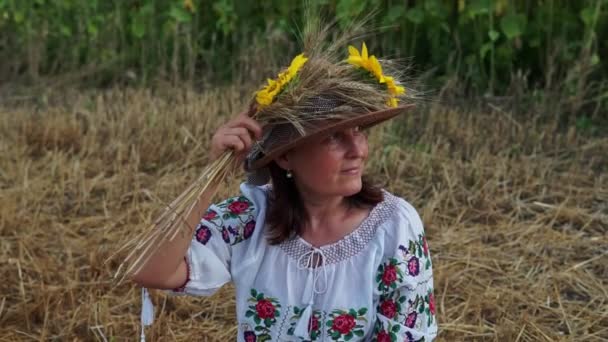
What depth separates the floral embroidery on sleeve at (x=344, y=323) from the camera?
221 cm

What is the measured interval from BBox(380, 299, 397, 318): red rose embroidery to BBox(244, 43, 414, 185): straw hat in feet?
1.38

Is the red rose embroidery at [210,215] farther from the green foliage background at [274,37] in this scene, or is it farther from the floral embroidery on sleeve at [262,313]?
the green foliage background at [274,37]

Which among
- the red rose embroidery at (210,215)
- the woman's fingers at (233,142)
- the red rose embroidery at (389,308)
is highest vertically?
the woman's fingers at (233,142)

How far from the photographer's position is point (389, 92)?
7.22ft

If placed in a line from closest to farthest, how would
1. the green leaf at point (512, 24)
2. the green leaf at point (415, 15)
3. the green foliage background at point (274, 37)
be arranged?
1. the green leaf at point (512, 24)
2. the green foliage background at point (274, 37)
3. the green leaf at point (415, 15)

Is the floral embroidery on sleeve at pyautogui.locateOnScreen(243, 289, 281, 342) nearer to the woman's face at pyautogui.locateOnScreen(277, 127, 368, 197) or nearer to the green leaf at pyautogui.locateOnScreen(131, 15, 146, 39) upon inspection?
the woman's face at pyautogui.locateOnScreen(277, 127, 368, 197)

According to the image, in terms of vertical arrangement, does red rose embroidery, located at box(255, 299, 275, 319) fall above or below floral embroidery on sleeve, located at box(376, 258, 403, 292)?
below

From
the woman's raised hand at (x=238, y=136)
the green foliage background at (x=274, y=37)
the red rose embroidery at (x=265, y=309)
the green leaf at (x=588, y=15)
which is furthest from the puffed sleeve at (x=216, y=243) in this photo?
the green leaf at (x=588, y=15)

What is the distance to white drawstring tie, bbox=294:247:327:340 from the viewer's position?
2.22 meters

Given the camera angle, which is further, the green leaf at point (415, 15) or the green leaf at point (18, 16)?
the green leaf at point (18, 16)

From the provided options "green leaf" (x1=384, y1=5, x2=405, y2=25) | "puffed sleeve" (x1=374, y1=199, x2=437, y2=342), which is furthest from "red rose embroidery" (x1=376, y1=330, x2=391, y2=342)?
"green leaf" (x1=384, y1=5, x2=405, y2=25)

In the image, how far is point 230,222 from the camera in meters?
2.31

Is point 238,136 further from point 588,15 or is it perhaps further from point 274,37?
point 274,37

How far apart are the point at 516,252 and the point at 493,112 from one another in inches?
51.5
